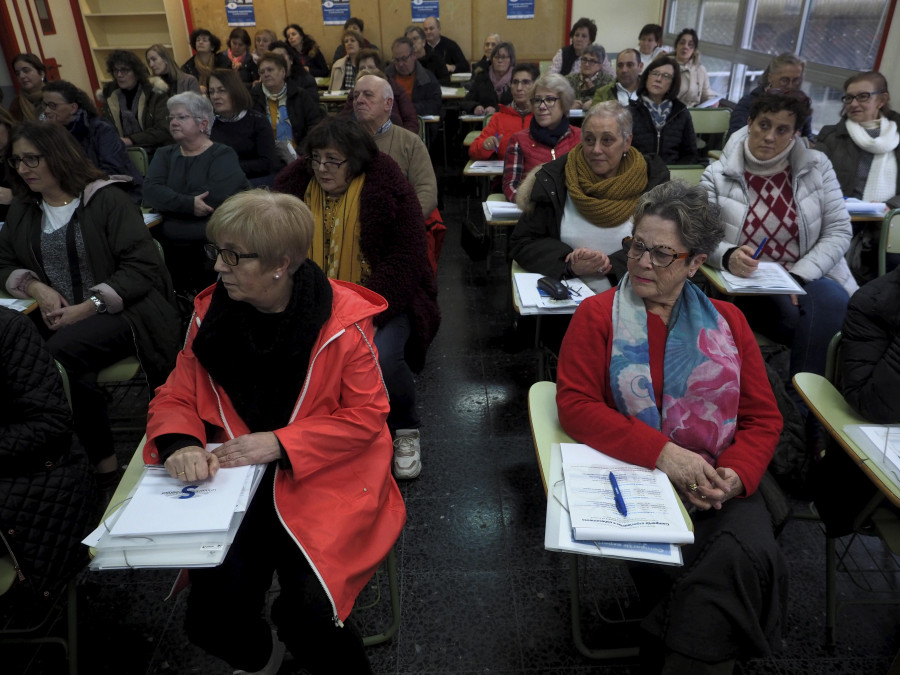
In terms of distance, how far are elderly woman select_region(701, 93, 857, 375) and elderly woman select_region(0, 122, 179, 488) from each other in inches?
91.0

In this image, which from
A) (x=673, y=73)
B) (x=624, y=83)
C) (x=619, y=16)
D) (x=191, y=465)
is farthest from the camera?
(x=619, y=16)

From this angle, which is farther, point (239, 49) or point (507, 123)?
point (239, 49)

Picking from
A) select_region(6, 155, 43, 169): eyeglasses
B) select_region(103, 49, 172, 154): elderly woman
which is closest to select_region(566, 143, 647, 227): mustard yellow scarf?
select_region(6, 155, 43, 169): eyeglasses

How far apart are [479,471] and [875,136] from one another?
307 cm

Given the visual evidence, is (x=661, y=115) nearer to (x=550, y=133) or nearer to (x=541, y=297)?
(x=550, y=133)

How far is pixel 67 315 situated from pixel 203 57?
20.7 ft

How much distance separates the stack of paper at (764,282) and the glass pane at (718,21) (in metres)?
5.96

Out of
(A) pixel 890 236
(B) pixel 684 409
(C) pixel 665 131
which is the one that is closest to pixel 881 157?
(A) pixel 890 236

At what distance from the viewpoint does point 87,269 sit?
2393 mm

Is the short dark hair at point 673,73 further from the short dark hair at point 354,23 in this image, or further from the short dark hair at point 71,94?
the short dark hair at point 354,23

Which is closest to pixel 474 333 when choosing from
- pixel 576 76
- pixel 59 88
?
pixel 59 88

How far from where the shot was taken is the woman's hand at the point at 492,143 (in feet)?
14.1

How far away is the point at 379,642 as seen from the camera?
179cm

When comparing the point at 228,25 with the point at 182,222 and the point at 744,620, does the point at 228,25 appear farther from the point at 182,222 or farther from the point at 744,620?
the point at 744,620
